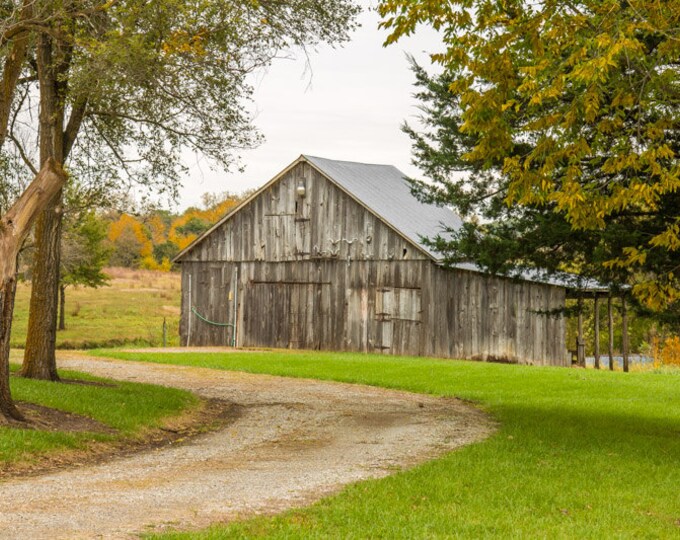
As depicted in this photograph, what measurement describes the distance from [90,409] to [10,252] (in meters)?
3.10

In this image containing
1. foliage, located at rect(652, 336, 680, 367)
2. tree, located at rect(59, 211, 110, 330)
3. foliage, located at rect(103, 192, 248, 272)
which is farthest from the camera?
foliage, located at rect(103, 192, 248, 272)

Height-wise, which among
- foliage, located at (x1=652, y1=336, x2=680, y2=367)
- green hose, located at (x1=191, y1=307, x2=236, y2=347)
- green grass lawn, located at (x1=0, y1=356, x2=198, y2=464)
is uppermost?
green hose, located at (x1=191, y1=307, x2=236, y2=347)

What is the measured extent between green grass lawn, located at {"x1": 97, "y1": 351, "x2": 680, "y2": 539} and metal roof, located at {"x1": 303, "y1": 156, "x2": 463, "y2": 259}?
12475mm

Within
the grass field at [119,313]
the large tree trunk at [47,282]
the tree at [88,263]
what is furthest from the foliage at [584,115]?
the tree at [88,263]

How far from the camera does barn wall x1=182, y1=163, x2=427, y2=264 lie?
32688 mm

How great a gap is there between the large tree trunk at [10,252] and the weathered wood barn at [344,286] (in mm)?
19100

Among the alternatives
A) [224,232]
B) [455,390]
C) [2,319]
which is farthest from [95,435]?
[224,232]

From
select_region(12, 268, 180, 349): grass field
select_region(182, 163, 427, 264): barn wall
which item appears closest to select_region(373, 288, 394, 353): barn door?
select_region(182, 163, 427, 264): barn wall

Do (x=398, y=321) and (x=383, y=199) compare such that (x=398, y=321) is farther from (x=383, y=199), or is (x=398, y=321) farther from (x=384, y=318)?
(x=383, y=199)

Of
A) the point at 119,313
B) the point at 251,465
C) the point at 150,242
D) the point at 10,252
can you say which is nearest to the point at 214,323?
the point at 119,313

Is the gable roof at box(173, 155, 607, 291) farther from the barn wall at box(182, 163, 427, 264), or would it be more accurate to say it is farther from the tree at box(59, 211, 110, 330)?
the tree at box(59, 211, 110, 330)

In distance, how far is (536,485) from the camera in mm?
10148

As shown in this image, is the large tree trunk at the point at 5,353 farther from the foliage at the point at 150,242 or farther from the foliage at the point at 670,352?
the foliage at the point at 150,242

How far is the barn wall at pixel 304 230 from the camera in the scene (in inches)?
1287
